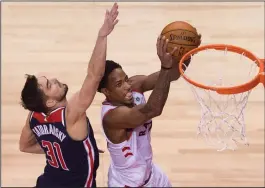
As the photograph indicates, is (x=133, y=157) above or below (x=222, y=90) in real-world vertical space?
below

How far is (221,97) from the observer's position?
396 cm

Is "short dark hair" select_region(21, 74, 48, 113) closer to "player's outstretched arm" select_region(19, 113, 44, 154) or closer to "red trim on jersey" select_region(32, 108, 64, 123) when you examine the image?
"red trim on jersey" select_region(32, 108, 64, 123)

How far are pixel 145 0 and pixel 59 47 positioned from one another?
A: 38.7 inches

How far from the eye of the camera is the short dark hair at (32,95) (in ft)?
9.67

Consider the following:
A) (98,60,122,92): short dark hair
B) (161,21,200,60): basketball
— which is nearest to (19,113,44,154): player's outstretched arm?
(98,60,122,92): short dark hair

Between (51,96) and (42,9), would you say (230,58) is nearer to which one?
(42,9)

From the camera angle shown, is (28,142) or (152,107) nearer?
(152,107)

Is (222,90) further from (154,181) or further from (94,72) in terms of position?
(154,181)

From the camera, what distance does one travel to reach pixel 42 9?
227 inches

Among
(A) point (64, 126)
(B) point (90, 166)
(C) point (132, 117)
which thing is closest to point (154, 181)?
(B) point (90, 166)

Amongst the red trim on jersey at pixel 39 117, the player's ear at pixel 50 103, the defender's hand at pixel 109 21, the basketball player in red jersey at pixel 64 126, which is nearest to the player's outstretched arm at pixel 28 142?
the basketball player in red jersey at pixel 64 126

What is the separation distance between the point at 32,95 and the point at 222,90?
89cm

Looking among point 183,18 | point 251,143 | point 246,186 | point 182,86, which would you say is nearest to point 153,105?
point 246,186

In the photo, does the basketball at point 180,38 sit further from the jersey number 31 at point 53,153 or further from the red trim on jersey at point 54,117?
the jersey number 31 at point 53,153
